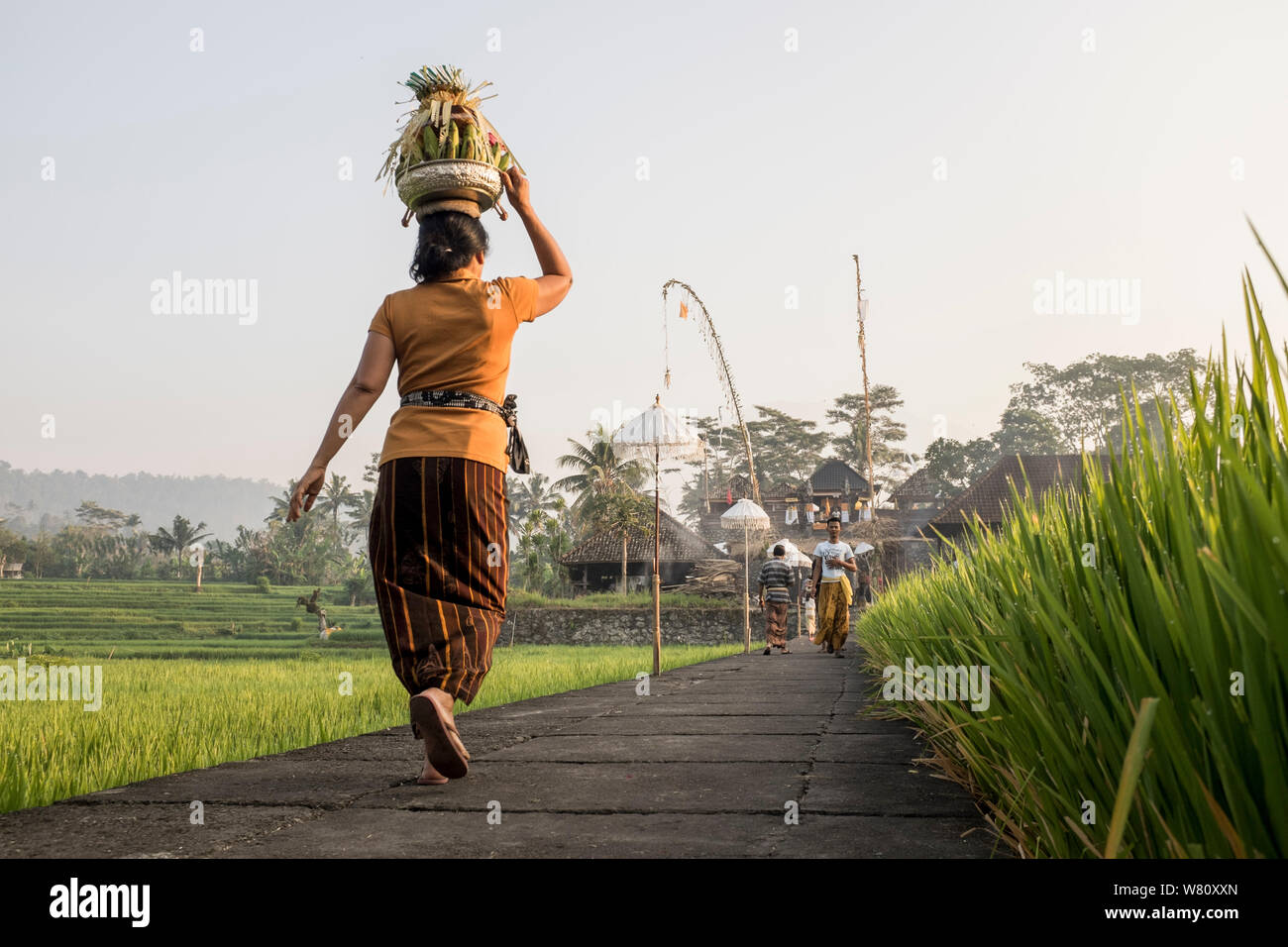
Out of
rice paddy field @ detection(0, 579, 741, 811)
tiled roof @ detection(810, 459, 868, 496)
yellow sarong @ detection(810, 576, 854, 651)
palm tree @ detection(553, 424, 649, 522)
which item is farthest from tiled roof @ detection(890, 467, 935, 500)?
yellow sarong @ detection(810, 576, 854, 651)

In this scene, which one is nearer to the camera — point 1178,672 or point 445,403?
point 1178,672

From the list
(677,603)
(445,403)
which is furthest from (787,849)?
(677,603)

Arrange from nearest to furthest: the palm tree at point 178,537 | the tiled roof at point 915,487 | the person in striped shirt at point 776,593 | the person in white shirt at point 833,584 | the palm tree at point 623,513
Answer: the person in white shirt at point 833,584 → the person in striped shirt at point 776,593 → the palm tree at point 623,513 → the tiled roof at point 915,487 → the palm tree at point 178,537

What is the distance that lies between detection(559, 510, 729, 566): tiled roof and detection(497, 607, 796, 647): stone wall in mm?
5515

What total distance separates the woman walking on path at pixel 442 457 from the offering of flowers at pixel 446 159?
7 cm

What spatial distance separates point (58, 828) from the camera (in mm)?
2078

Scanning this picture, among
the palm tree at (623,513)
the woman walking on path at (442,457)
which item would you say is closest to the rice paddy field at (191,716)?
the woman walking on path at (442,457)

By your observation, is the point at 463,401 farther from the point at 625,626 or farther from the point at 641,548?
the point at 641,548

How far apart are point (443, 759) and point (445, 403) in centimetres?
Answer: 104

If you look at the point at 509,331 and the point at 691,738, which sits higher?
the point at 509,331

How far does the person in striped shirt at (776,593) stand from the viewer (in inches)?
483

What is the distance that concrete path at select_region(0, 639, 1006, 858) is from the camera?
184cm
